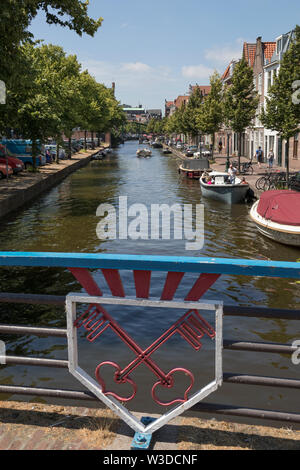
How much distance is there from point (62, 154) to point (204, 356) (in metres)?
47.8

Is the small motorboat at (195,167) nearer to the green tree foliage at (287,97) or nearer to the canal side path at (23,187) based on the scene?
the canal side path at (23,187)

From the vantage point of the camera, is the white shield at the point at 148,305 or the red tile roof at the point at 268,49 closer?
the white shield at the point at 148,305

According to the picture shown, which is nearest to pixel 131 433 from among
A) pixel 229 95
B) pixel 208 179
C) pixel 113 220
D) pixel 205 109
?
pixel 113 220

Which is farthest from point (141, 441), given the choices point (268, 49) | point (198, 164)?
point (268, 49)

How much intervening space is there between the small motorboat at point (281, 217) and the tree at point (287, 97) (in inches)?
359

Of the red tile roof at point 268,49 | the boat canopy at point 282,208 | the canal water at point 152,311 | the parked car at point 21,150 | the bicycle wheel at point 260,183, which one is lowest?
the canal water at point 152,311

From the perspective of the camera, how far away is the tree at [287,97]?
2564cm

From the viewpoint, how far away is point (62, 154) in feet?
176

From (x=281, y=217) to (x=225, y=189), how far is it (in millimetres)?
10129

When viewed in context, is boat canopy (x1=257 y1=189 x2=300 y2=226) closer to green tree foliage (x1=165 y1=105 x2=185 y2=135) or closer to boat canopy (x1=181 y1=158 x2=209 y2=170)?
boat canopy (x1=181 y1=158 x2=209 y2=170)

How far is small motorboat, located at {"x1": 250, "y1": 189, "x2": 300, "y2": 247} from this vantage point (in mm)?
16234

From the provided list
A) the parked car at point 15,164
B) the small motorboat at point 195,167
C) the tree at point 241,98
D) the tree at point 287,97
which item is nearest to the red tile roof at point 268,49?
the tree at point 241,98

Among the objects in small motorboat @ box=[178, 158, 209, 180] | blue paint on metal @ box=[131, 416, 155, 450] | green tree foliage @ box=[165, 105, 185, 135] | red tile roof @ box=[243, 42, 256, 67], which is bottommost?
blue paint on metal @ box=[131, 416, 155, 450]

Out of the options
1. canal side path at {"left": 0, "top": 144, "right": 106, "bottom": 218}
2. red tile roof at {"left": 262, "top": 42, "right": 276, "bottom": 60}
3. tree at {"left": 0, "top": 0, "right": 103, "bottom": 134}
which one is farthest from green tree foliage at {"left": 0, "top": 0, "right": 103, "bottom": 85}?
red tile roof at {"left": 262, "top": 42, "right": 276, "bottom": 60}
